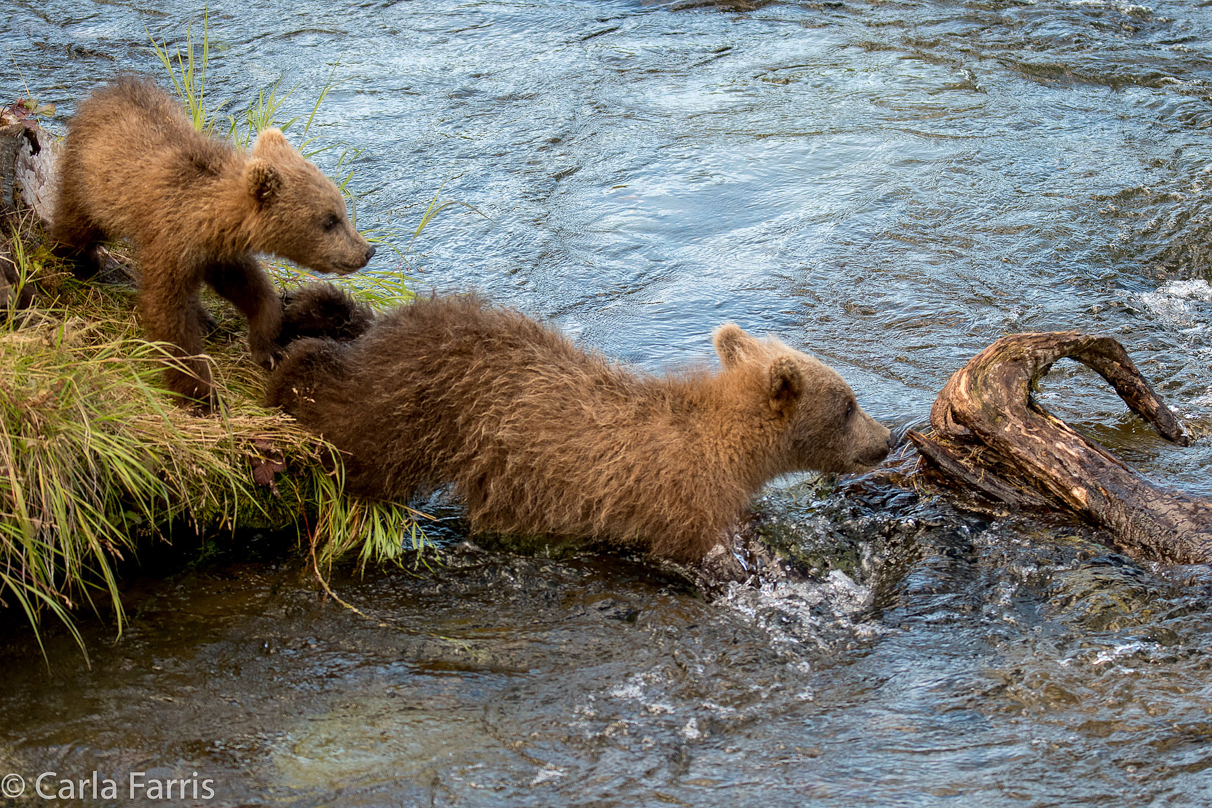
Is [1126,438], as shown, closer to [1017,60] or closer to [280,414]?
[280,414]

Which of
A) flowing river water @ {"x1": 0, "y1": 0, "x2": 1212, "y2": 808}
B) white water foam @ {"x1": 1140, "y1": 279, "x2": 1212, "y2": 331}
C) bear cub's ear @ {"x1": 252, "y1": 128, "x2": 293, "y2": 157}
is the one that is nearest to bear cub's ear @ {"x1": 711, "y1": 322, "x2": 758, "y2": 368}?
flowing river water @ {"x1": 0, "y1": 0, "x2": 1212, "y2": 808}

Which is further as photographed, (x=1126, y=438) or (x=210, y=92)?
(x=210, y=92)

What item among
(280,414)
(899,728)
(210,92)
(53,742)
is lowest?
(899,728)

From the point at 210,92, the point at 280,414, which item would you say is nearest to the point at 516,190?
the point at 210,92

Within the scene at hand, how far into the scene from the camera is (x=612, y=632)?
4637mm

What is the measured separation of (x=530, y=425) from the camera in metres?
5.00

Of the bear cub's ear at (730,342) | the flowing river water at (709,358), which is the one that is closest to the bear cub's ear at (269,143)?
the flowing river water at (709,358)

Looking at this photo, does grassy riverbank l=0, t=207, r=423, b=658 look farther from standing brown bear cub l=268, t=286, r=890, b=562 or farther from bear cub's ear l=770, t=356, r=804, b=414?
bear cub's ear l=770, t=356, r=804, b=414

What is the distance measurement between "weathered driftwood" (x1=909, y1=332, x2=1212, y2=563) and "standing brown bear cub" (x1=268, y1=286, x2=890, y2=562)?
891 mm

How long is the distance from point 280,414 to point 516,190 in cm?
439

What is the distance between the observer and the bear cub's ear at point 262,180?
16.0ft

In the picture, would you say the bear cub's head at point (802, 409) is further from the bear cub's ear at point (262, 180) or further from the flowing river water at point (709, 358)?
the bear cub's ear at point (262, 180)

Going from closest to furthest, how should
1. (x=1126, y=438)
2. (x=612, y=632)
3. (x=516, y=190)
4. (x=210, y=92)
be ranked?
(x=612, y=632) → (x=1126, y=438) → (x=516, y=190) → (x=210, y=92)

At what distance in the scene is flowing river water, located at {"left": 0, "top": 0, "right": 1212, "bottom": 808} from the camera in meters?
3.89
